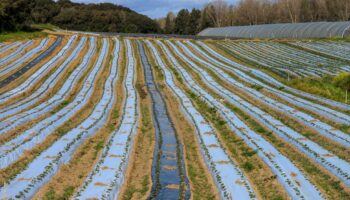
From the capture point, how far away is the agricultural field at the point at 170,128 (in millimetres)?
9633

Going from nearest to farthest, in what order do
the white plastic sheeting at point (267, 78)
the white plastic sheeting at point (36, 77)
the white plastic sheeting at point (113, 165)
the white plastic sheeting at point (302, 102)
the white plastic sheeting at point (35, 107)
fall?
1. the white plastic sheeting at point (113, 165)
2. the white plastic sheeting at point (35, 107)
3. the white plastic sheeting at point (302, 102)
4. the white plastic sheeting at point (267, 78)
5. the white plastic sheeting at point (36, 77)

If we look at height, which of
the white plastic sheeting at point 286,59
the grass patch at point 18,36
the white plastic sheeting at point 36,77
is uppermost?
the grass patch at point 18,36

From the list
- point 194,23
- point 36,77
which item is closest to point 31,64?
point 36,77

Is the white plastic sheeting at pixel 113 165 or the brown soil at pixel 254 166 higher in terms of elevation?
the white plastic sheeting at pixel 113 165

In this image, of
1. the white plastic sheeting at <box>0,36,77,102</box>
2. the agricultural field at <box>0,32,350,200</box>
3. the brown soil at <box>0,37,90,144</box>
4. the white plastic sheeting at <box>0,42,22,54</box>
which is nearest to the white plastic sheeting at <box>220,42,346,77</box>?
the agricultural field at <box>0,32,350,200</box>

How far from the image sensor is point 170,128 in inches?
620

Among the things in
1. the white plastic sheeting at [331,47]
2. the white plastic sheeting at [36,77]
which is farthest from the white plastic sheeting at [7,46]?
the white plastic sheeting at [331,47]

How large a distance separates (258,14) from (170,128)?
77.6 metres

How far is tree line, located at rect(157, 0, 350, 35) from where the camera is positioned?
248 feet

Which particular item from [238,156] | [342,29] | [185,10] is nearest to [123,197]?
[238,156]

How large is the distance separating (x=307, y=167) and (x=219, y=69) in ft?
59.7

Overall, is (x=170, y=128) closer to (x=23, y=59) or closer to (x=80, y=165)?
(x=80, y=165)

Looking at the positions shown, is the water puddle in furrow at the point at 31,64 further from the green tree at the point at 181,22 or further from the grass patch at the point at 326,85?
the green tree at the point at 181,22

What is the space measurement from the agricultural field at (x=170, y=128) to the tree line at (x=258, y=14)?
158ft
